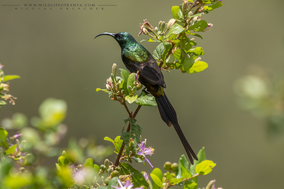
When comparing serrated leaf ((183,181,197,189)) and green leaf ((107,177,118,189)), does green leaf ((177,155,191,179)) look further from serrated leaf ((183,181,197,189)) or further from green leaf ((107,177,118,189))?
green leaf ((107,177,118,189))

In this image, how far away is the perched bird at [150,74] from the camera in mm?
645

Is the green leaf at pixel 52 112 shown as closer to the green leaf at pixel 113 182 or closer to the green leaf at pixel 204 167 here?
the green leaf at pixel 113 182

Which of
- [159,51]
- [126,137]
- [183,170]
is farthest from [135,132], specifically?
[159,51]

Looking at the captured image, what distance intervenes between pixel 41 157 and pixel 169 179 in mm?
319

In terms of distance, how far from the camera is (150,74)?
686 mm

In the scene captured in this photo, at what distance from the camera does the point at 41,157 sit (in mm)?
182

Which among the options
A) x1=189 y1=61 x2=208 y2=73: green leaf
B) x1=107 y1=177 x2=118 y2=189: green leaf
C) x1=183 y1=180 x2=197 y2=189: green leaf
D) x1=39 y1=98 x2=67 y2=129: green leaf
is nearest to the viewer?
x1=39 y1=98 x2=67 y2=129: green leaf

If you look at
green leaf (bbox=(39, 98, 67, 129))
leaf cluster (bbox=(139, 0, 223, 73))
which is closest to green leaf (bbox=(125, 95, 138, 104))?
leaf cluster (bbox=(139, 0, 223, 73))

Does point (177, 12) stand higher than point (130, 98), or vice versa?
point (177, 12)

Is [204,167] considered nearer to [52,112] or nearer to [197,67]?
[197,67]

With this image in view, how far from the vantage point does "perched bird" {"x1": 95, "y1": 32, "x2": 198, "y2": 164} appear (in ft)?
2.12

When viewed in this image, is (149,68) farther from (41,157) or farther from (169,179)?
(41,157)

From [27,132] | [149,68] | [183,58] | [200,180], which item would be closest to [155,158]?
[200,180]

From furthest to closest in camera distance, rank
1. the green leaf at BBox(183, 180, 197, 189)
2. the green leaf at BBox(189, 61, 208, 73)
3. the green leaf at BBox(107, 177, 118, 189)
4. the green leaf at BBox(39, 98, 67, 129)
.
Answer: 1. the green leaf at BBox(189, 61, 208, 73)
2. the green leaf at BBox(183, 180, 197, 189)
3. the green leaf at BBox(107, 177, 118, 189)
4. the green leaf at BBox(39, 98, 67, 129)
